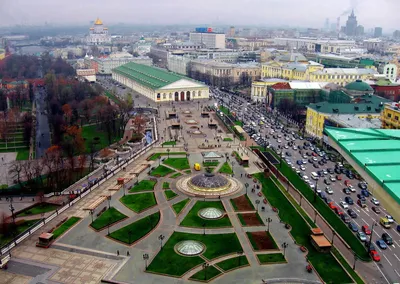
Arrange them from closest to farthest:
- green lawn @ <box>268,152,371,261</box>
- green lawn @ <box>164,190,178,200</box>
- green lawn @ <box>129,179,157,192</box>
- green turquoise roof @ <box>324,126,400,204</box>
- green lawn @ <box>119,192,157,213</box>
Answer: green turquoise roof @ <box>324,126,400,204</box> < green lawn @ <box>268,152,371,261</box> < green lawn @ <box>119,192,157,213</box> < green lawn @ <box>164,190,178,200</box> < green lawn @ <box>129,179,157,192</box>

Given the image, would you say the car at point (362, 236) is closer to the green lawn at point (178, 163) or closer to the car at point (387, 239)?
the car at point (387, 239)

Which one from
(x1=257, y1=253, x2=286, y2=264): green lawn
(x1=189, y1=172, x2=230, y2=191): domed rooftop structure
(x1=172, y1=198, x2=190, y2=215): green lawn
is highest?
(x1=189, y1=172, x2=230, y2=191): domed rooftop structure

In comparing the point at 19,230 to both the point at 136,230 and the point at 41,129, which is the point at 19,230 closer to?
the point at 136,230

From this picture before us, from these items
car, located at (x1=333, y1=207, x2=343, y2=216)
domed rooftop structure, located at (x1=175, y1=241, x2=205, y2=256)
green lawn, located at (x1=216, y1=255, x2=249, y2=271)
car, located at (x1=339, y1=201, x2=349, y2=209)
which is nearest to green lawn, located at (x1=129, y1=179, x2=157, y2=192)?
domed rooftop structure, located at (x1=175, y1=241, x2=205, y2=256)

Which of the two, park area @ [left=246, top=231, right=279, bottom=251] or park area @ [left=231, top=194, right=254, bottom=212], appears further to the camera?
park area @ [left=231, top=194, right=254, bottom=212]

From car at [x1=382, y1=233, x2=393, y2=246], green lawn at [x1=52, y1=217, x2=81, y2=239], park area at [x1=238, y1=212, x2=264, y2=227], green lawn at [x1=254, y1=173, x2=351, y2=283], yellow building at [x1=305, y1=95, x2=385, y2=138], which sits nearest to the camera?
green lawn at [x1=254, y1=173, x2=351, y2=283]

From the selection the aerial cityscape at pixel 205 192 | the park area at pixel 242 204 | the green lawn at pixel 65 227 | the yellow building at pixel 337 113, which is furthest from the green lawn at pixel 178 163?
the yellow building at pixel 337 113

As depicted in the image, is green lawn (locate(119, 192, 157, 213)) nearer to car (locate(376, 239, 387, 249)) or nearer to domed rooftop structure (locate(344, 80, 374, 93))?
car (locate(376, 239, 387, 249))
